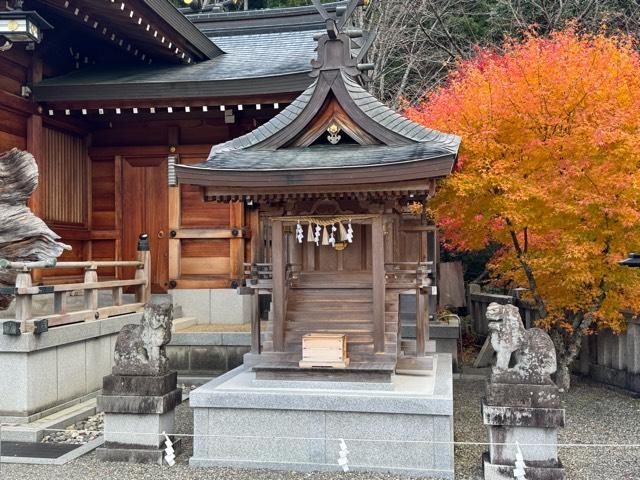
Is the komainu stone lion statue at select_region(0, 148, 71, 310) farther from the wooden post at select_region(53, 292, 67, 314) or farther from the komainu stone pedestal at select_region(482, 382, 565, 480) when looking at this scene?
the komainu stone pedestal at select_region(482, 382, 565, 480)

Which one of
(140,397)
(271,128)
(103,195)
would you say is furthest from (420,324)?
(103,195)

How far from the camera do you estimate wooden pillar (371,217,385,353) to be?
729 cm

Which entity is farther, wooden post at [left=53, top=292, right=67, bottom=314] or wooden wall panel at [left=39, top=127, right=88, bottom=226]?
wooden wall panel at [left=39, top=127, right=88, bottom=226]

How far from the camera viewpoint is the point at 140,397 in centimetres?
675

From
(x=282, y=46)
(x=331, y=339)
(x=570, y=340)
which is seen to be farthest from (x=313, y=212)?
(x=282, y=46)

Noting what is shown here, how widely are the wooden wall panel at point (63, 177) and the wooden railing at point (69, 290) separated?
5.73ft

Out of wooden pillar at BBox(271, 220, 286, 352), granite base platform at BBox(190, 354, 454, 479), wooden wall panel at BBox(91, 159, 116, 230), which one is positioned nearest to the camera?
granite base platform at BBox(190, 354, 454, 479)

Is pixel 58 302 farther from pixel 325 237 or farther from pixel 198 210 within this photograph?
pixel 325 237

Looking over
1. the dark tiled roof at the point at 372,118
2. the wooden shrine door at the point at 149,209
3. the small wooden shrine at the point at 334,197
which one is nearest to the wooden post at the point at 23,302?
the small wooden shrine at the point at 334,197

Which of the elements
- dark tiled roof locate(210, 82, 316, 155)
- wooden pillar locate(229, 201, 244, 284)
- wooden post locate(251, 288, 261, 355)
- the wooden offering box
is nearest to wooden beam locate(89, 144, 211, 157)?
wooden pillar locate(229, 201, 244, 284)

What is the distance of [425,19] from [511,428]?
19.2 metres

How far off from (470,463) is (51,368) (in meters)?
5.75

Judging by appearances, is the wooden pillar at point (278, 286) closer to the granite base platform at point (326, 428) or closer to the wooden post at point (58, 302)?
the granite base platform at point (326, 428)

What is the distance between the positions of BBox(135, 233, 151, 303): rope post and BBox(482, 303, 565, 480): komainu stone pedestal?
282 inches
